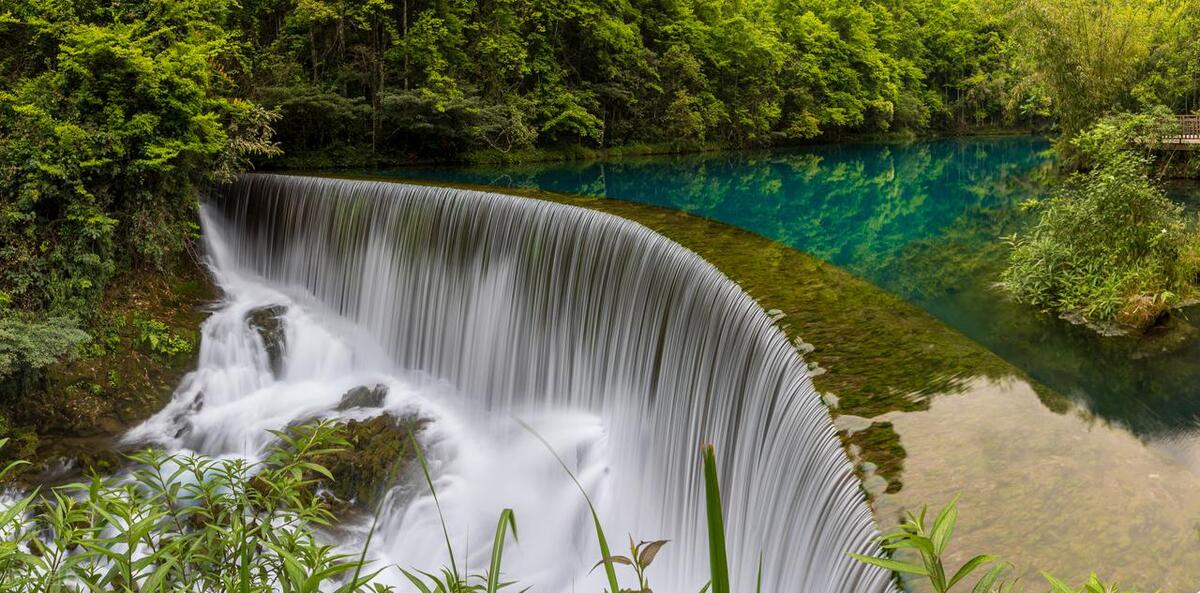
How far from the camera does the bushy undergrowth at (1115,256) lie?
756cm

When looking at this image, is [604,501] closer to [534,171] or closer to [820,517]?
[820,517]

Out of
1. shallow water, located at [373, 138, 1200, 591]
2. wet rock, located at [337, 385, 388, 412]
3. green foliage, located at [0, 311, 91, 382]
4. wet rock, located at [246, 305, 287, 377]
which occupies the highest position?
shallow water, located at [373, 138, 1200, 591]

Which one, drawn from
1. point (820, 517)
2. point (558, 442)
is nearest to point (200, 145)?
point (558, 442)

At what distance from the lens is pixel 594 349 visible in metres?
8.23

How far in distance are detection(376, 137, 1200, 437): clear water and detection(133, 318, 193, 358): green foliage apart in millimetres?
8659

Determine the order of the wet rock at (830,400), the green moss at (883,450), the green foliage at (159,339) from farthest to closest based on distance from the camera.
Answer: the green foliage at (159,339), the wet rock at (830,400), the green moss at (883,450)

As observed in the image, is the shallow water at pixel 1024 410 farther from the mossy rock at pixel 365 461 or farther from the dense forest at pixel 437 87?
the mossy rock at pixel 365 461

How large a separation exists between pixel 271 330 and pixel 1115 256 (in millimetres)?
10462

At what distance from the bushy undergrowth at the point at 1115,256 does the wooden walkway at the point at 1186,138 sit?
9.26 metres

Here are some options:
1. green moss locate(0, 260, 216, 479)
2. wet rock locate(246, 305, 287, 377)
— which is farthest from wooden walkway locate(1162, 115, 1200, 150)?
green moss locate(0, 260, 216, 479)

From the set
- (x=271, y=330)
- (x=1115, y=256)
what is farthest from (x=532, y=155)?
(x=1115, y=256)

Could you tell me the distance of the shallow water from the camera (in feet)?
9.39

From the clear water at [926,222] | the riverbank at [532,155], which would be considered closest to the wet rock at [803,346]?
the clear water at [926,222]

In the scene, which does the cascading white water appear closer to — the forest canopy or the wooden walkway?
the forest canopy
